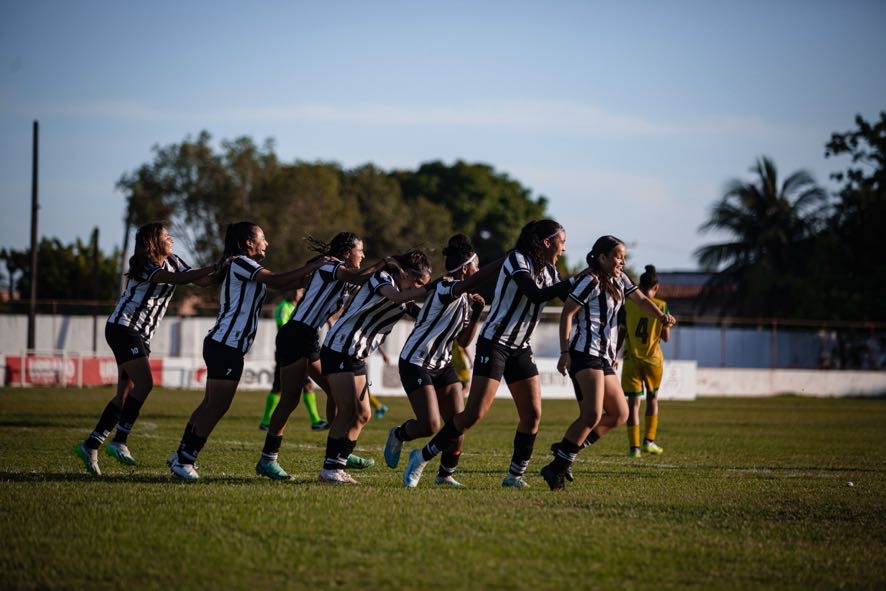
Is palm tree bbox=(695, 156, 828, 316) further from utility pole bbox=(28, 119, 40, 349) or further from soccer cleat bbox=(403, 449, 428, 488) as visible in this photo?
soccer cleat bbox=(403, 449, 428, 488)

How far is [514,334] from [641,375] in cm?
585

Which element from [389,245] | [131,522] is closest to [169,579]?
[131,522]

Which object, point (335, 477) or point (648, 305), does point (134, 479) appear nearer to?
point (335, 477)

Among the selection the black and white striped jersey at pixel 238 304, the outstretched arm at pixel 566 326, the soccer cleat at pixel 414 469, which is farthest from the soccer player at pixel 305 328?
the outstretched arm at pixel 566 326

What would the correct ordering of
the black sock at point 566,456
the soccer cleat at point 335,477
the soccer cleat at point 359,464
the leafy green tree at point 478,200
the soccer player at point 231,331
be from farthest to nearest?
the leafy green tree at point 478,200 < the soccer cleat at point 359,464 < the black sock at point 566,456 < the soccer cleat at point 335,477 < the soccer player at point 231,331

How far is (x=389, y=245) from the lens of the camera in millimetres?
66375

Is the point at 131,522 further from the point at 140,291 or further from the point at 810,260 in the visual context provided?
the point at 810,260

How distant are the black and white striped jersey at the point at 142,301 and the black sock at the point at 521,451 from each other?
3.39 meters

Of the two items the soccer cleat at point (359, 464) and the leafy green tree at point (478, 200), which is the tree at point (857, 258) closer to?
the leafy green tree at point (478, 200)

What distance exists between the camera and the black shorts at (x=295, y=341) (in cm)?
977

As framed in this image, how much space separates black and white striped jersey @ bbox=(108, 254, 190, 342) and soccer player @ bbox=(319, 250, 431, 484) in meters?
1.80

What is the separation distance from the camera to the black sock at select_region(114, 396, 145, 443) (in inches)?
412

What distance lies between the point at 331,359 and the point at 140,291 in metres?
2.16

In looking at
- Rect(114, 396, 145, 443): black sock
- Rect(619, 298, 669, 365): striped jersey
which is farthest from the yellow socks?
Rect(114, 396, 145, 443): black sock
